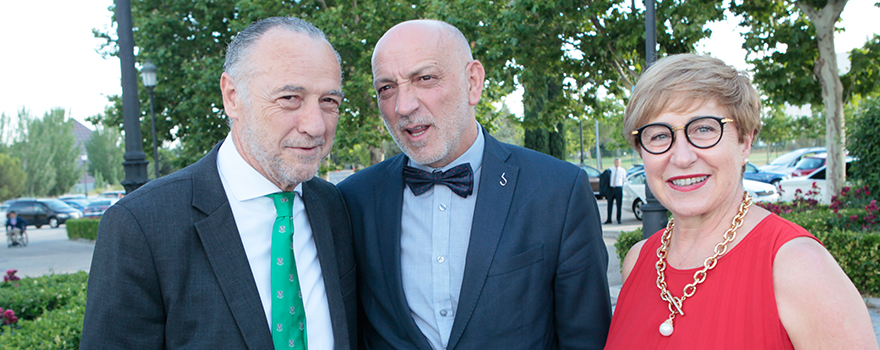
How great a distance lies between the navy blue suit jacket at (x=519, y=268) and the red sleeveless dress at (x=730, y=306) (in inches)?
9.1

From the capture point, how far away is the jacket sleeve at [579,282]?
2.17m

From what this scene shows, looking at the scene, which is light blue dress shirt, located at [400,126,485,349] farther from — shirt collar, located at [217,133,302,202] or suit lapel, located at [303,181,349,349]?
shirt collar, located at [217,133,302,202]

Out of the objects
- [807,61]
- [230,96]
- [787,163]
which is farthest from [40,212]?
[787,163]

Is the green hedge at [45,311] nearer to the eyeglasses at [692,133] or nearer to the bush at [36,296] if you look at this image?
the bush at [36,296]

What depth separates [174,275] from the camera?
70.1 inches

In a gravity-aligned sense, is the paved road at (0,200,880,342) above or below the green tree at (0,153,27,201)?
below

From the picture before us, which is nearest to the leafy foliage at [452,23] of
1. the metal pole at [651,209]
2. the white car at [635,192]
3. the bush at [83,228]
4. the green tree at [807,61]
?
the green tree at [807,61]

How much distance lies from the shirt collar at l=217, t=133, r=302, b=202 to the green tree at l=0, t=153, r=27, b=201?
65.3m

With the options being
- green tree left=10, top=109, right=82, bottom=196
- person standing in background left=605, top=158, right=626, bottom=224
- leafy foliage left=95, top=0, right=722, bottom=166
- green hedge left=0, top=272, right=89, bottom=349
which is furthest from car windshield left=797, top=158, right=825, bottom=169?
green tree left=10, top=109, right=82, bottom=196

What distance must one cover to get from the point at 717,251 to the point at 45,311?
462cm

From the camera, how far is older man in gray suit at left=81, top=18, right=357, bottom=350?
1738 mm

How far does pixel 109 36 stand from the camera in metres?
19.3

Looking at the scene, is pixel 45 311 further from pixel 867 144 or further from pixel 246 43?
pixel 867 144

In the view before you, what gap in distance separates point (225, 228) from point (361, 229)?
2.18ft
